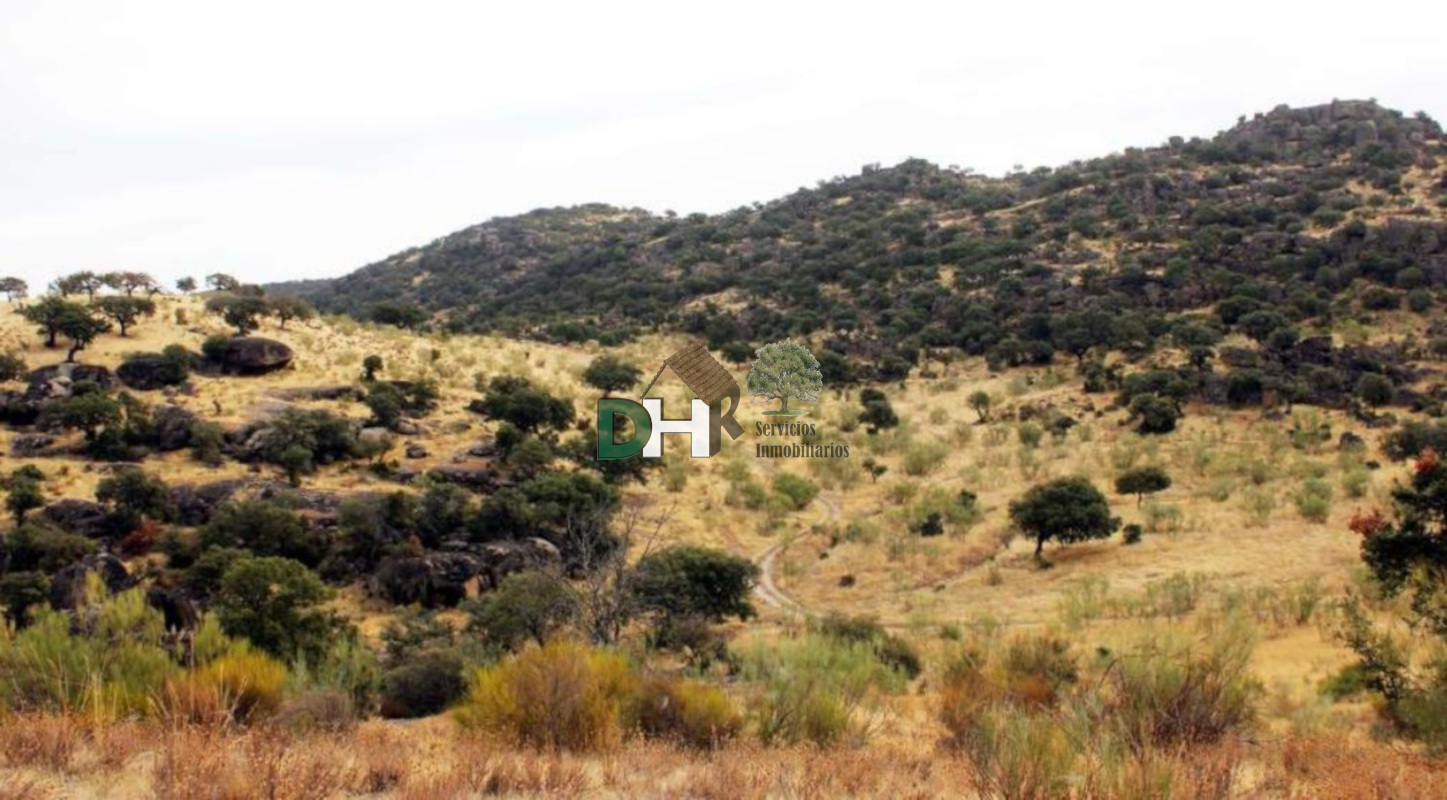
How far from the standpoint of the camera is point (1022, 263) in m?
64.6

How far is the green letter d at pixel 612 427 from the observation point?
34.0m

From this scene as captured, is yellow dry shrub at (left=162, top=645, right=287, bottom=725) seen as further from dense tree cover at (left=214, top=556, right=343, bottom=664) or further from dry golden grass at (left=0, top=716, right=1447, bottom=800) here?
dense tree cover at (left=214, top=556, right=343, bottom=664)

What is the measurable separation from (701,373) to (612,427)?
15806 millimetres

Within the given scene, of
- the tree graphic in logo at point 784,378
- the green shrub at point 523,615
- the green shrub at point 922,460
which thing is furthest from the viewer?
the tree graphic in logo at point 784,378

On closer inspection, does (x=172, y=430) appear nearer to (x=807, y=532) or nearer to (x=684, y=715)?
(x=807, y=532)

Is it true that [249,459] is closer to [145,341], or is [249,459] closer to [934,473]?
[145,341]

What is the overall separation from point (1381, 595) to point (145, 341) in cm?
4075

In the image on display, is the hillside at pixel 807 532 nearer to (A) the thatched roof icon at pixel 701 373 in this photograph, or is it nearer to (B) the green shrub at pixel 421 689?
(B) the green shrub at pixel 421 689

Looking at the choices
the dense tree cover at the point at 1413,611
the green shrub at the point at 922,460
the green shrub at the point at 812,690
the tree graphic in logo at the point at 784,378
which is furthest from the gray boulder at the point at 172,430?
the dense tree cover at the point at 1413,611

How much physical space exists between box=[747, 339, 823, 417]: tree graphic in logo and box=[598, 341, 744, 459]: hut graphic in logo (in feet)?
5.20

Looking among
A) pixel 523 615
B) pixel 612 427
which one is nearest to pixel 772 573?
pixel 523 615

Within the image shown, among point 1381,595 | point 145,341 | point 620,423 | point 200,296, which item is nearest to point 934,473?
point 620,423

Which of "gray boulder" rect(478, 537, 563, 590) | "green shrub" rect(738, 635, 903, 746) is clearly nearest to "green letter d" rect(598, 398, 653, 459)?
"gray boulder" rect(478, 537, 563, 590)

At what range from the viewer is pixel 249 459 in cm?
2866
